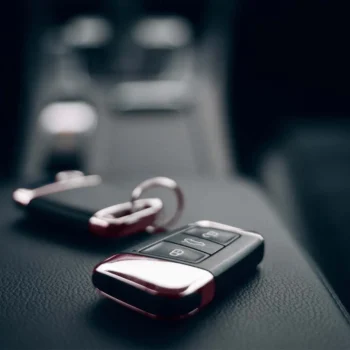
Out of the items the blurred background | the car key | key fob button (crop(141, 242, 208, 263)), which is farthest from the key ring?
the blurred background

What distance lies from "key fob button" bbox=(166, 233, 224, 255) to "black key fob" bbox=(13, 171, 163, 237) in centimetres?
7

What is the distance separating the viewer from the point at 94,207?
567 mm

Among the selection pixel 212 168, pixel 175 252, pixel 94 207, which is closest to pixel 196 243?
pixel 175 252

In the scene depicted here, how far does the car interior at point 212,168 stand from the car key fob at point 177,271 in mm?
14

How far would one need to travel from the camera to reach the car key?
54 centimetres

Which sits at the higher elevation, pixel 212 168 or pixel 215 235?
pixel 215 235

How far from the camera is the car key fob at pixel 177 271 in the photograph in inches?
15.3

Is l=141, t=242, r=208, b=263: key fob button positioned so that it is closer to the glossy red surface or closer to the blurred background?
the glossy red surface

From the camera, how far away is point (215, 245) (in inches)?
18.6

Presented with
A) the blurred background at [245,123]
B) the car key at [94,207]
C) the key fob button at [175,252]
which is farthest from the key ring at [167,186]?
the blurred background at [245,123]

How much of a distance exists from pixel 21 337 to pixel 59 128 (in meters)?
1.10

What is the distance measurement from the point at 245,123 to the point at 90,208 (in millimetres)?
1145

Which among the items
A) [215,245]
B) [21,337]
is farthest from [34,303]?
[215,245]

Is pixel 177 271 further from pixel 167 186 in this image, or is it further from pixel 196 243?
pixel 167 186
